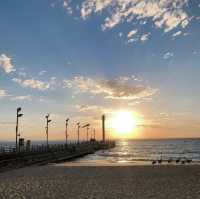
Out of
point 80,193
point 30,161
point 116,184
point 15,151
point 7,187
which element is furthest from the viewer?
point 15,151

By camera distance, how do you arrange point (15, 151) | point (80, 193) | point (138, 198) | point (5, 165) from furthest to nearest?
point (15, 151), point (5, 165), point (80, 193), point (138, 198)

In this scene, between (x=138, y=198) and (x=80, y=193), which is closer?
(x=138, y=198)

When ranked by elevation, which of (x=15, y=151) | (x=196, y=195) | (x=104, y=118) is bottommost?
(x=196, y=195)

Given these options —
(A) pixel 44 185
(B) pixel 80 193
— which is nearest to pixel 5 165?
(A) pixel 44 185

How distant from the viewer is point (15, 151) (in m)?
50.7

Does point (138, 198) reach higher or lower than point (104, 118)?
lower

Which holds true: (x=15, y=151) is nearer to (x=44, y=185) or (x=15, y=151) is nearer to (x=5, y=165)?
(x=5, y=165)

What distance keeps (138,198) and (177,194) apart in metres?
2.60

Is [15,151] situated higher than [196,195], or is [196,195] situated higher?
Answer: [15,151]

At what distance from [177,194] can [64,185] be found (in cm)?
812

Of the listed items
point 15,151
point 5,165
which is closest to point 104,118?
point 15,151

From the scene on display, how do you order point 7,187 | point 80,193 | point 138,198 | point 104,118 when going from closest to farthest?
point 138,198
point 80,193
point 7,187
point 104,118

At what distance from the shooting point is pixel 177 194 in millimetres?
20594

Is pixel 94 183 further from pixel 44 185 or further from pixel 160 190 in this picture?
pixel 160 190
